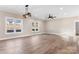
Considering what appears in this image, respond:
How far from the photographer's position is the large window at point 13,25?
2.29m

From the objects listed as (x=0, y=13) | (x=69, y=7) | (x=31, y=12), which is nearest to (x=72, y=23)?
(x=69, y=7)

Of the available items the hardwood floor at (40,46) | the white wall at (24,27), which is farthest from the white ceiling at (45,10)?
the hardwood floor at (40,46)

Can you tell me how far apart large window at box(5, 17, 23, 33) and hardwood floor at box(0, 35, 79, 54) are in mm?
216

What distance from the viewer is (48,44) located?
92.4 inches

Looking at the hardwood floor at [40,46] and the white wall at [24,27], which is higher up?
the white wall at [24,27]

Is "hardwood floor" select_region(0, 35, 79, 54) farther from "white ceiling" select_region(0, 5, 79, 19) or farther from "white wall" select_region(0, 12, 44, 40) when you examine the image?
"white ceiling" select_region(0, 5, 79, 19)

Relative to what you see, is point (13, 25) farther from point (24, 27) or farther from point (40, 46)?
point (40, 46)

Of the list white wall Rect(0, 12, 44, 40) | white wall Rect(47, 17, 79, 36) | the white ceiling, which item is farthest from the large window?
white wall Rect(47, 17, 79, 36)

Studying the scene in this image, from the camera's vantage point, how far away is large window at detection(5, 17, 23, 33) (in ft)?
7.51

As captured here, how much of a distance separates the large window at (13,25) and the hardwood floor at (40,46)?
8.5 inches

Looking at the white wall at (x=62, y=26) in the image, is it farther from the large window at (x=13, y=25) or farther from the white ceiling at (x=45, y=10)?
the large window at (x=13, y=25)

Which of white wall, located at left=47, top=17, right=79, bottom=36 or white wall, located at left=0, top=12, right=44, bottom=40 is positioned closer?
white wall, located at left=0, top=12, right=44, bottom=40

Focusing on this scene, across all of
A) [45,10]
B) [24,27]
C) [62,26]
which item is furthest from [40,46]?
[45,10]

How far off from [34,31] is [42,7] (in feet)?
1.80
